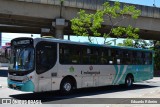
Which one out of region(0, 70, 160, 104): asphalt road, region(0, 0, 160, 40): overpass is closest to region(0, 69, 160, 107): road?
region(0, 70, 160, 104): asphalt road

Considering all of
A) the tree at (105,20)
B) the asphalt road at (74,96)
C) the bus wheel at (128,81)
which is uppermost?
the tree at (105,20)

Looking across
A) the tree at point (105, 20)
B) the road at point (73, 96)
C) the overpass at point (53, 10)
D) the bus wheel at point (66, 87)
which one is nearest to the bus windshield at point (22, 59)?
the road at point (73, 96)

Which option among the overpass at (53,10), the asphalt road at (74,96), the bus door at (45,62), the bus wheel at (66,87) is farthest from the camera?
the overpass at (53,10)

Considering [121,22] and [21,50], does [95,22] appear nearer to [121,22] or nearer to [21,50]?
[121,22]

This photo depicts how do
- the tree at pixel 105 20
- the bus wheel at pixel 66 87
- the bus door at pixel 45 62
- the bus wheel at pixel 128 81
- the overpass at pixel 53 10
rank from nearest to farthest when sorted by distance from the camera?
the bus door at pixel 45 62 < the bus wheel at pixel 66 87 < the bus wheel at pixel 128 81 < the overpass at pixel 53 10 < the tree at pixel 105 20

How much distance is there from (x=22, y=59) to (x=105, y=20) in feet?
78.6

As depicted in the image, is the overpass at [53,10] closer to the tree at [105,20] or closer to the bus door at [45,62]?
the tree at [105,20]

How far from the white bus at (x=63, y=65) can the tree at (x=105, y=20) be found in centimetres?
1293

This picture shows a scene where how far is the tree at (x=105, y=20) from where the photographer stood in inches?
1335

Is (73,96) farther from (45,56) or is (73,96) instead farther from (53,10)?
(53,10)

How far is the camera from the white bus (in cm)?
1440

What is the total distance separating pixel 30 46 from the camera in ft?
47.7

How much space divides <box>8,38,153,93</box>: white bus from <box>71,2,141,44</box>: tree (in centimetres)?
1293

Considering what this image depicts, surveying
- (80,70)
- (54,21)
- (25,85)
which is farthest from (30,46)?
(54,21)
